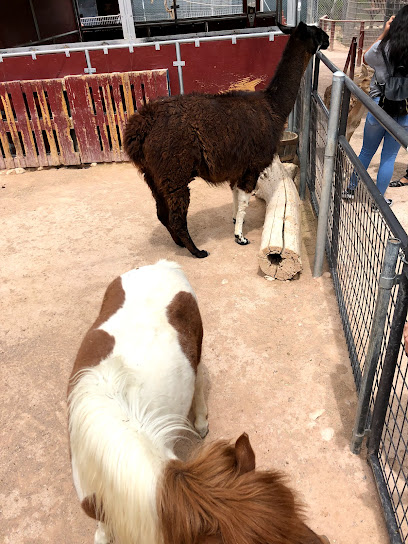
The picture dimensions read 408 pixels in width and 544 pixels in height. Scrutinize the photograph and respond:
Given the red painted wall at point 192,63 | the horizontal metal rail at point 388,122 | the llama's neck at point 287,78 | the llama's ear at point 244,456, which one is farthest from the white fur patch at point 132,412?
the red painted wall at point 192,63

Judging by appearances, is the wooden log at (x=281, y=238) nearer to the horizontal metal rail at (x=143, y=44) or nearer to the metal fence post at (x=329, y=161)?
the metal fence post at (x=329, y=161)

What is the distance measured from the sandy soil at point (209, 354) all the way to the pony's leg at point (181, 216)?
0.40ft

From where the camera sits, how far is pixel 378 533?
1.96 meters

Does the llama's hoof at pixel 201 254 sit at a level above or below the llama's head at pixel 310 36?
below

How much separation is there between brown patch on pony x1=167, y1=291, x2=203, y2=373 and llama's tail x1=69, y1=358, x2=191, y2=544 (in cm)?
50

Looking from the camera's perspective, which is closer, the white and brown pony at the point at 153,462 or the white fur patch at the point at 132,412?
the white and brown pony at the point at 153,462

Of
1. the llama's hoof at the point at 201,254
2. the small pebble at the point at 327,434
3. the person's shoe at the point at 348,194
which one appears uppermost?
the person's shoe at the point at 348,194

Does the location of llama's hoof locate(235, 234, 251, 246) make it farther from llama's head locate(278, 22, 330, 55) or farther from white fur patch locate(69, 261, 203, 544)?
white fur patch locate(69, 261, 203, 544)

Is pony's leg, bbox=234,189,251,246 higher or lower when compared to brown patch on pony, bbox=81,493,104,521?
lower

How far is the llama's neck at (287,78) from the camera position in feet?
14.6

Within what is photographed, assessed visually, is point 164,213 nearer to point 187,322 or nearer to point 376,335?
point 187,322

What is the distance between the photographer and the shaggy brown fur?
1.02m

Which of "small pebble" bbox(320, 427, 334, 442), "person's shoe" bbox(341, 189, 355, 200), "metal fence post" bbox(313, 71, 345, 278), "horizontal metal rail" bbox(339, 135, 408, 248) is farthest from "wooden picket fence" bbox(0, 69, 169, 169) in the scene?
"small pebble" bbox(320, 427, 334, 442)

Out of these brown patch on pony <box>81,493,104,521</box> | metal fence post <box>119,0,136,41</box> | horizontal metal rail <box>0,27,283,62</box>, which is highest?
metal fence post <box>119,0,136,41</box>
